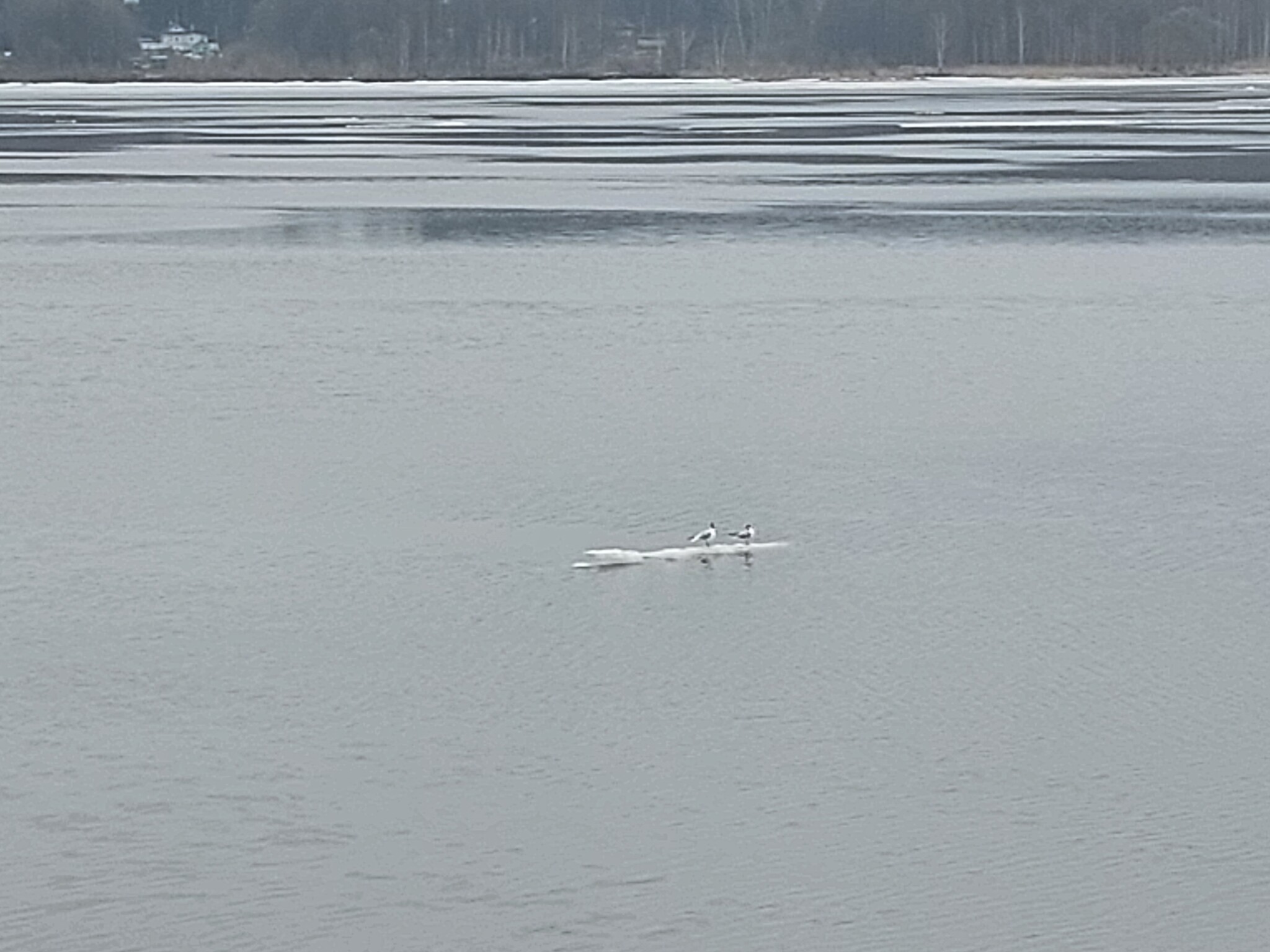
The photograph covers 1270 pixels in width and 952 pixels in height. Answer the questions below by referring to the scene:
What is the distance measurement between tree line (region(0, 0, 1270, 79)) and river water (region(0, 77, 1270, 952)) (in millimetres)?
62992

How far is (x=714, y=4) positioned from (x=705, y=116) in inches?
2333

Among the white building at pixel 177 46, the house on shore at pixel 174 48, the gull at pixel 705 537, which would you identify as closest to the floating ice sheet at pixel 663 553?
the gull at pixel 705 537

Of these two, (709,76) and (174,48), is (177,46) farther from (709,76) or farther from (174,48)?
(709,76)

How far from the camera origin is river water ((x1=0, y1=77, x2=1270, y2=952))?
764 cm

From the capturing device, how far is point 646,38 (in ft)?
343

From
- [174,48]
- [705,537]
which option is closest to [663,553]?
[705,537]

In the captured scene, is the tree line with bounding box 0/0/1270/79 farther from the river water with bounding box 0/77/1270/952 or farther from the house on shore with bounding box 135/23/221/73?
the river water with bounding box 0/77/1270/952

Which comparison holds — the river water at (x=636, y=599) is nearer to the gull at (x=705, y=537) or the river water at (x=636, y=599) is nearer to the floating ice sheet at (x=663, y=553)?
the floating ice sheet at (x=663, y=553)

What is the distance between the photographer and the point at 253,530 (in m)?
11.9

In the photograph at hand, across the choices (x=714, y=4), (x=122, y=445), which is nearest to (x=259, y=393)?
(x=122, y=445)

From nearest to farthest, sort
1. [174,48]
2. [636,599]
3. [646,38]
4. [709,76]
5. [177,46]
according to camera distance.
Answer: [636,599], [709,76], [174,48], [646,38], [177,46]

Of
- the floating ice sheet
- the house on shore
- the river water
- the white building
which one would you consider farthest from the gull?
the white building

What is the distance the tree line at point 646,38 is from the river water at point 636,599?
6299 cm

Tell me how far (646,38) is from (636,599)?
95.4 m
